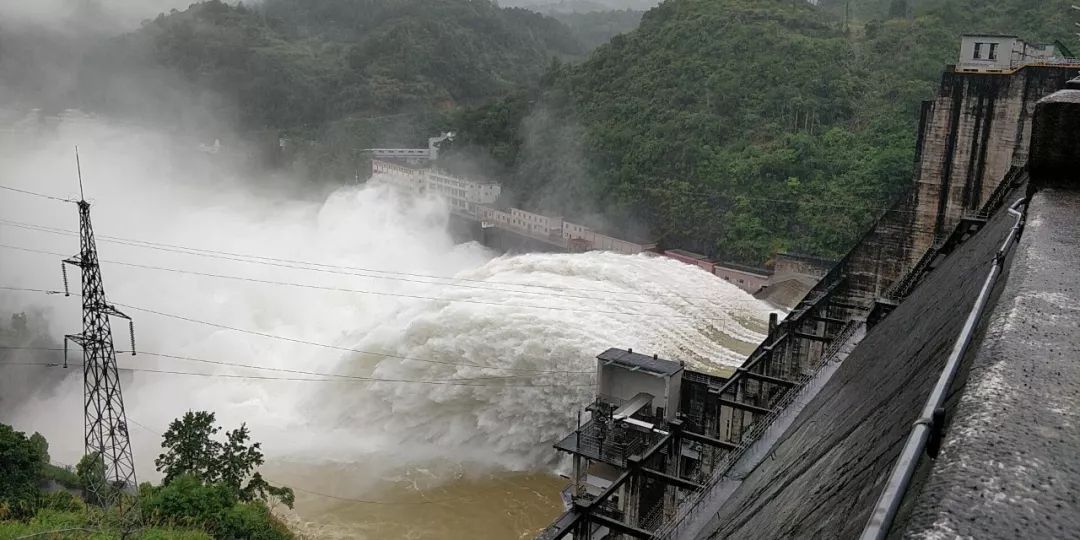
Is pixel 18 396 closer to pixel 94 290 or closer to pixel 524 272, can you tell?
pixel 94 290

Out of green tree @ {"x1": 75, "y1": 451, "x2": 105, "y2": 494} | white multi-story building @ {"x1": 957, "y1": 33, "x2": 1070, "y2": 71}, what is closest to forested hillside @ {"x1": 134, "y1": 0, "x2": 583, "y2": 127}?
white multi-story building @ {"x1": 957, "y1": 33, "x2": 1070, "y2": 71}

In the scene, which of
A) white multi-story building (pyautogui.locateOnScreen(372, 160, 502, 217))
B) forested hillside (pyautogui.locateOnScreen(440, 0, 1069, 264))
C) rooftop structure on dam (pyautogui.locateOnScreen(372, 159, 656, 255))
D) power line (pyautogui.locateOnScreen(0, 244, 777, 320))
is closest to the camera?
power line (pyautogui.locateOnScreen(0, 244, 777, 320))

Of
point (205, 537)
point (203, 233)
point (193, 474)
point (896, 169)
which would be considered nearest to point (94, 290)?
point (193, 474)

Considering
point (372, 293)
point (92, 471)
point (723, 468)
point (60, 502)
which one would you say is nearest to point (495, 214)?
point (372, 293)

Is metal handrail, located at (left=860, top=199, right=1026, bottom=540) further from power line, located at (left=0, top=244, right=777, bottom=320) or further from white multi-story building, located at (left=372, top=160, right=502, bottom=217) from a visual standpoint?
white multi-story building, located at (left=372, top=160, right=502, bottom=217)

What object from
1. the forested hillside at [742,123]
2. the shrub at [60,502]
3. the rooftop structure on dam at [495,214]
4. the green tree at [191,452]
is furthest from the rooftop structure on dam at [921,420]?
the rooftop structure on dam at [495,214]

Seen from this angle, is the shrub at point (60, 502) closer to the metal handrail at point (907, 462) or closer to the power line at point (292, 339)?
the power line at point (292, 339)

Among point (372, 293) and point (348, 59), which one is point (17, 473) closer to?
point (372, 293)
